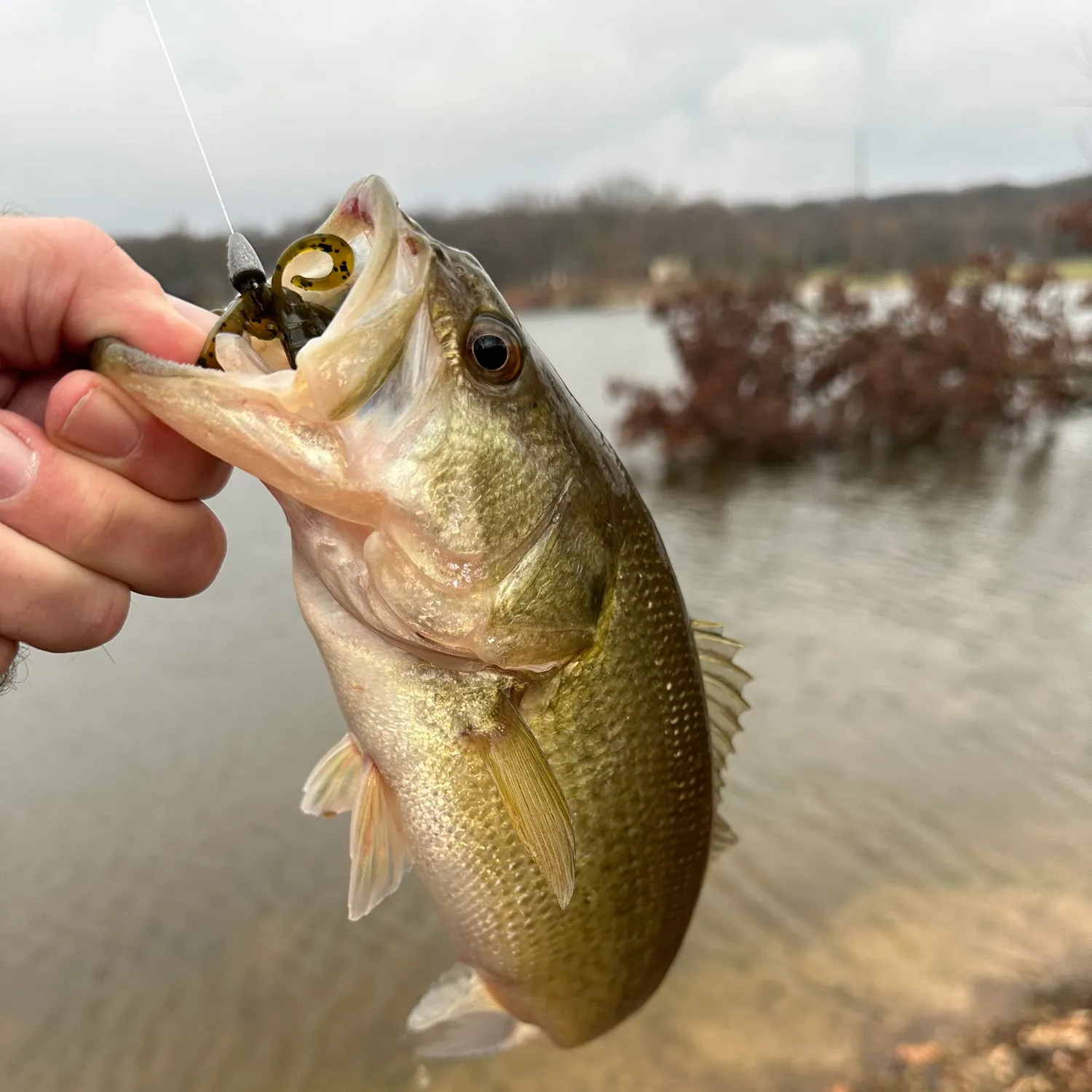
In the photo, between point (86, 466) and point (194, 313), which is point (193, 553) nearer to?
point (86, 466)

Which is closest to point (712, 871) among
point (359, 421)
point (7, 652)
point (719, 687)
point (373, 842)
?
point (719, 687)

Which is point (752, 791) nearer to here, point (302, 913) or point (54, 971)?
point (302, 913)

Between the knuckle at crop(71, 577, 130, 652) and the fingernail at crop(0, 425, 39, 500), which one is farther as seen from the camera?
the knuckle at crop(71, 577, 130, 652)

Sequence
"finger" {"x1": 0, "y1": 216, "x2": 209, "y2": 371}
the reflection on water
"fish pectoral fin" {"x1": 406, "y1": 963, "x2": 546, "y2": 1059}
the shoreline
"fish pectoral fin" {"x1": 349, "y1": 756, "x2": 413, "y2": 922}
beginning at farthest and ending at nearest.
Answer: the reflection on water < the shoreline < "fish pectoral fin" {"x1": 406, "y1": 963, "x2": 546, "y2": 1059} < "fish pectoral fin" {"x1": 349, "y1": 756, "x2": 413, "y2": 922} < "finger" {"x1": 0, "y1": 216, "x2": 209, "y2": 371}

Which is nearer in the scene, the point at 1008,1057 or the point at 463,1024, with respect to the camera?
the point at 463,1024

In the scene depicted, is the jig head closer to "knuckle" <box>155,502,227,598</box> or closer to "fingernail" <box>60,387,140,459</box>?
"fingernail" <box>60,387,140,459</box>

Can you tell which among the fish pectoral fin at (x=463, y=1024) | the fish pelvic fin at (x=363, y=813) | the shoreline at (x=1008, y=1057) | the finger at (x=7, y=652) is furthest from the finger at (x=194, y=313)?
the shoreline at (x=1008, y=1057)

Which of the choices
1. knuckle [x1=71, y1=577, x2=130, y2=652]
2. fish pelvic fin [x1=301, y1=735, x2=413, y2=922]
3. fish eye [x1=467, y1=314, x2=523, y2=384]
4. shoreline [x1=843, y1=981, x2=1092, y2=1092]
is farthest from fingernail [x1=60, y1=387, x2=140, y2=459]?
shoreline [x1=843, y1=981, x2=1092, y2=1092]

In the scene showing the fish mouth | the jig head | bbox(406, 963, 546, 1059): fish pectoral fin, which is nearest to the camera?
the fish mouth
